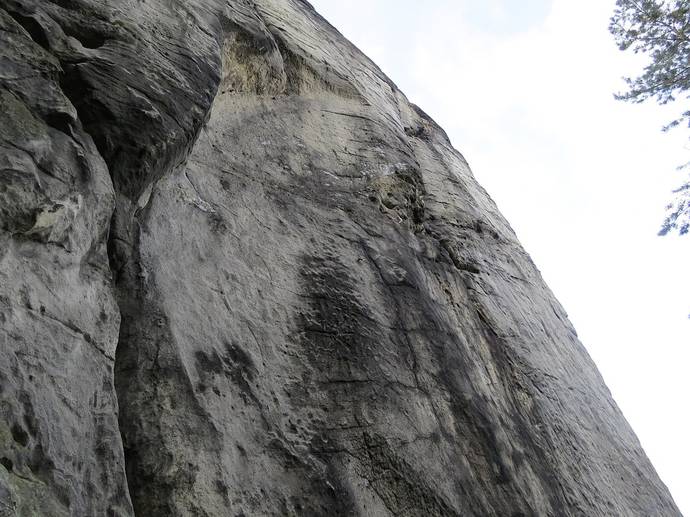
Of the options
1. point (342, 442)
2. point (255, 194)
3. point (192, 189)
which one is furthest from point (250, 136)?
point (342, 442)

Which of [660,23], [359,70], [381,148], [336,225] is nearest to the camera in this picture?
[336,225]

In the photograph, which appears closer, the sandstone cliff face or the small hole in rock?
the small hole in rock

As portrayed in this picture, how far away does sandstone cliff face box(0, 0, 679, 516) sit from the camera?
10.4 ft

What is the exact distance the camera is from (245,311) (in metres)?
4.81

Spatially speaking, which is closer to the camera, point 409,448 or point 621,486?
point 409,448

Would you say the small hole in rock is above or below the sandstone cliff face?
below

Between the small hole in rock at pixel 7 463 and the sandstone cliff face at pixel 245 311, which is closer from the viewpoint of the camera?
the small hole in rock at pixel 7 463

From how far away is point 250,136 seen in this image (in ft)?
21.1

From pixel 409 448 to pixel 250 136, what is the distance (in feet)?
10.3

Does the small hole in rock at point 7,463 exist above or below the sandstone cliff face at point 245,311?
below

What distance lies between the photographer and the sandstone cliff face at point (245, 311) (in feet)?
10.4

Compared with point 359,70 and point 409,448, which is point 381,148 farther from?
point 409,448

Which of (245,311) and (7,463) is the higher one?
(245,311)

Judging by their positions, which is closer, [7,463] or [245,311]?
[7,463]
